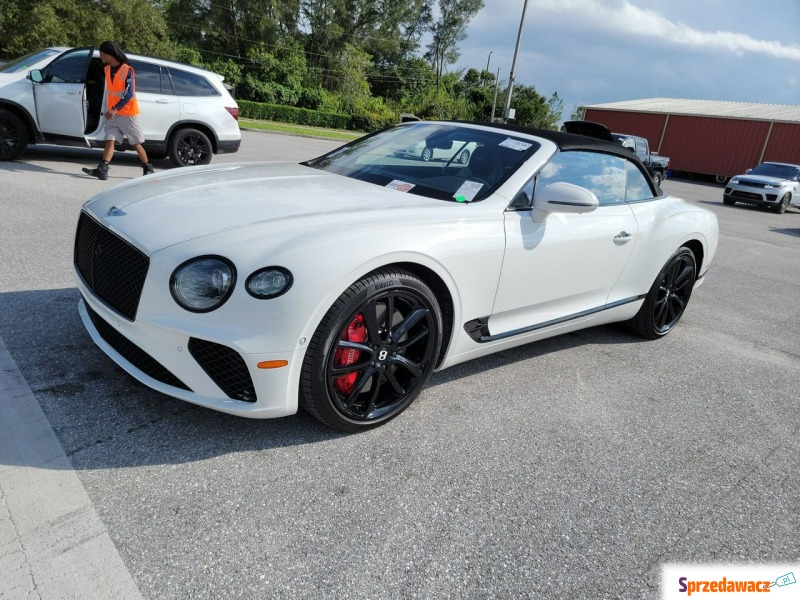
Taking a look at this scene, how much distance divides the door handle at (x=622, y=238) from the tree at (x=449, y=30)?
67.3 meters

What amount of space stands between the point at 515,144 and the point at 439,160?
1.50 ft

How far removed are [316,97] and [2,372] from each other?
3817 centimetres

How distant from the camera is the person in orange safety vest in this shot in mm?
6875

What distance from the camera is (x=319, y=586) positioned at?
180 centimetres

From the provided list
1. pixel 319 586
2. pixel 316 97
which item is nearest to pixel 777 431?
pixel 319 586

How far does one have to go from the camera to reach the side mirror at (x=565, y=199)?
298cm

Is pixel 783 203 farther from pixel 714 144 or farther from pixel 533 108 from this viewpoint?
pixel 533 108

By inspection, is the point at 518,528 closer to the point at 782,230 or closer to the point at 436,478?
the point at 436,478

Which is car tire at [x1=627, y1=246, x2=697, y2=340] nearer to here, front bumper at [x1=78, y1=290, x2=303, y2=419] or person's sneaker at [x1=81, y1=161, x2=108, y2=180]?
front bumper at [x1=78, y1=290, x2=303, y2=419]

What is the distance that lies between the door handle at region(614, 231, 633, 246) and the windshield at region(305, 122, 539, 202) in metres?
0.79

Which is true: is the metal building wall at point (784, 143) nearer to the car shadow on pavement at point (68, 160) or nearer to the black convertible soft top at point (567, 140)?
the car shadow on pavement at point (68, 160)

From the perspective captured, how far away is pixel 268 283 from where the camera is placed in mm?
2203

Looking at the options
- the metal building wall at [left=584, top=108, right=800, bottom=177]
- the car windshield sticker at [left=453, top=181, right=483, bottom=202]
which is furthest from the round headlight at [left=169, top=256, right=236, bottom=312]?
the metal building wall at [left=584, top=108, right=800, bottom=177]

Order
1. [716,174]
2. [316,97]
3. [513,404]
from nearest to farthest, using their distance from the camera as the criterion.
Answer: [513,404] < [716,174] < [316,97]
